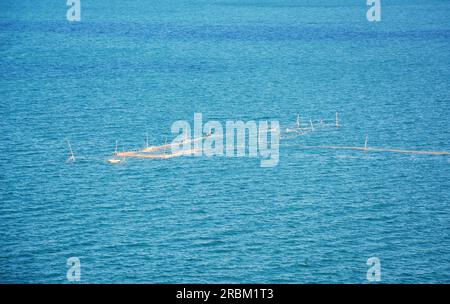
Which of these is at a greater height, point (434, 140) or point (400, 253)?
point (434, 140)

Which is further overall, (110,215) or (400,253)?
(110,215)
